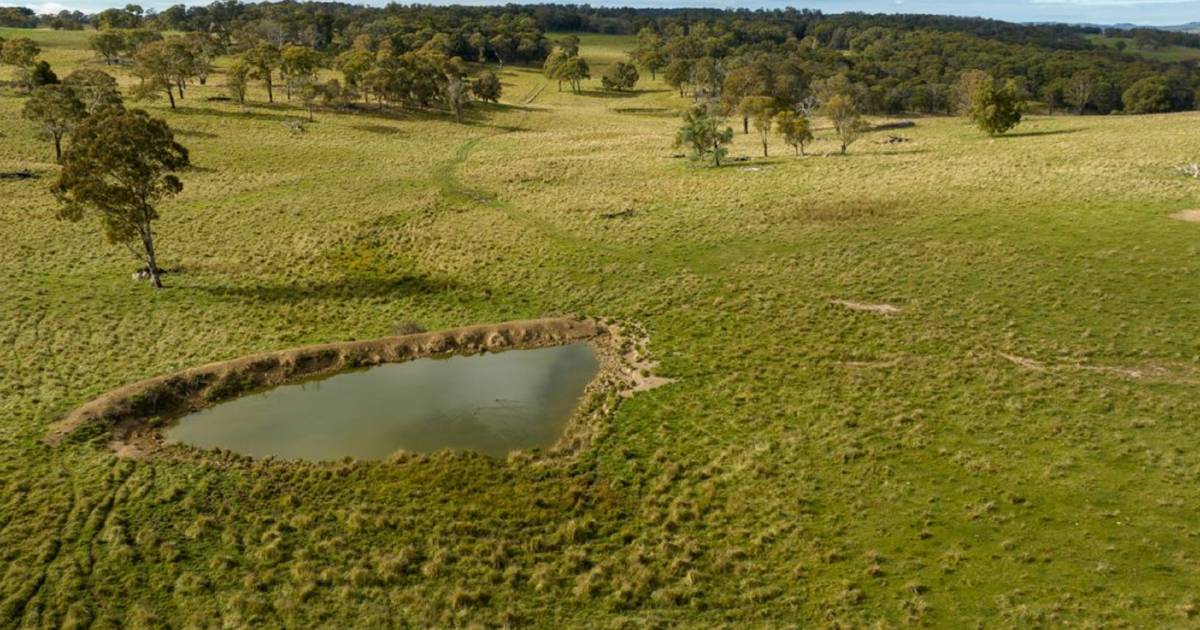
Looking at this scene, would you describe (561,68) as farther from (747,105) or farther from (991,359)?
(991,359)

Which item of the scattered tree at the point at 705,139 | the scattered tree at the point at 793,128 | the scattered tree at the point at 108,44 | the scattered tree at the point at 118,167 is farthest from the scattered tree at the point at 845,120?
the scattered tree at the point at 108,44

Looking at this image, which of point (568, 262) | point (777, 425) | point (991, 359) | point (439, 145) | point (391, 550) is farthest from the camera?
point (439, 145)

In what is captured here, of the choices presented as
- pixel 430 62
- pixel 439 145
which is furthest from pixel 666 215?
pixel 430 62

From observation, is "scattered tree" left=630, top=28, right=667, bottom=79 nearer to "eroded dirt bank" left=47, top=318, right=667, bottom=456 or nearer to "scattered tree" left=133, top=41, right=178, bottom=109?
"scattered tree" left=133, top=41, right=178, bottom=109

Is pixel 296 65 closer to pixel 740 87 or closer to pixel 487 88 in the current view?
pixel 487 88

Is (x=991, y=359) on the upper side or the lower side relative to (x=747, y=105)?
lower

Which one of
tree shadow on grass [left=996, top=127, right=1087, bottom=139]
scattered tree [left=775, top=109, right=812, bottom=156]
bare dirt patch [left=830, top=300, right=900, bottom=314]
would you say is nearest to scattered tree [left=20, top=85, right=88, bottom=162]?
scattered tree [left=775, top=109, right=812, bottom=156]
